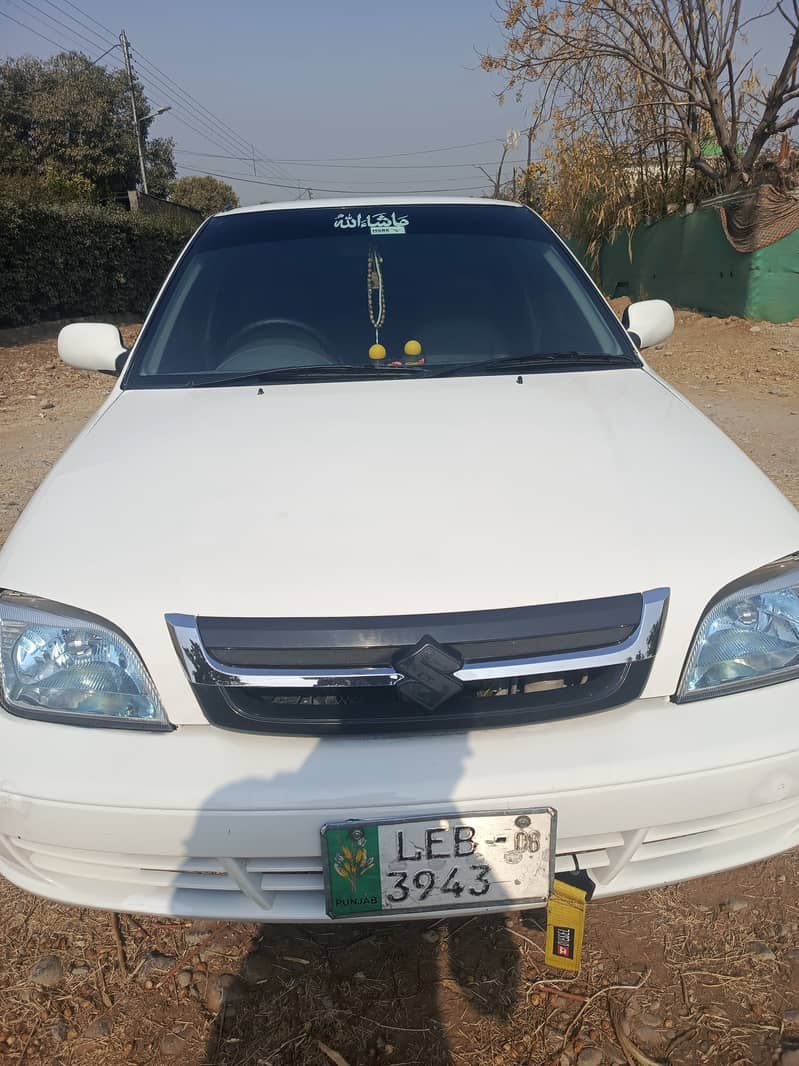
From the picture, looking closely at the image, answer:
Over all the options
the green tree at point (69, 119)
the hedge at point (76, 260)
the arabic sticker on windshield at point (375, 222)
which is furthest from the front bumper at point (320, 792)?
the green tree at point (69, 119)

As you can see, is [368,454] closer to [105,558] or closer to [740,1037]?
[105,558]

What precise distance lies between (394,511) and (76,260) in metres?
13.3

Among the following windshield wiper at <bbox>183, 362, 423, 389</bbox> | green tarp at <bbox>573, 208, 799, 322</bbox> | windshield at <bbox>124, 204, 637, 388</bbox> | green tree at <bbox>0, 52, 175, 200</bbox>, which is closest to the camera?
windshield wiper at <bbox>183, 362, 423, 389</bbox>

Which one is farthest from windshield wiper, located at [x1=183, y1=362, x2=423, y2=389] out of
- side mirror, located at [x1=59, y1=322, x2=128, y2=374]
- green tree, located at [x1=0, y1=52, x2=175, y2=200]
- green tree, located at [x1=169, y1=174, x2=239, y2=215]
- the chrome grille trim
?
green tree, located at [x1=169, y1=174, x2=239, y2=215]

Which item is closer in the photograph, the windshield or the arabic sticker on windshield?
the windshield

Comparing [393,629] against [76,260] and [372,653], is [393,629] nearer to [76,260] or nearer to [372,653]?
[372,653]

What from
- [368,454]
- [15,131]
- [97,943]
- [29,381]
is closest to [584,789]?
[368,454]

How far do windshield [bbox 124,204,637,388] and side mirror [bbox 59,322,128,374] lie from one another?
0.81 feet

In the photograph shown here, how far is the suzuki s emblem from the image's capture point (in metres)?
1.23

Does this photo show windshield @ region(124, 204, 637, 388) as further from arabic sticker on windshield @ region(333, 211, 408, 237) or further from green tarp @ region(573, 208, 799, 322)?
green tarp @ region(573, 208, 799, 322)

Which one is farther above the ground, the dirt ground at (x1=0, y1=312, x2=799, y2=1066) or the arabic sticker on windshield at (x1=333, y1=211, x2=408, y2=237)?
the arabic sticker on windshield at (x1=333, y1=211, x2=408, y2=237)

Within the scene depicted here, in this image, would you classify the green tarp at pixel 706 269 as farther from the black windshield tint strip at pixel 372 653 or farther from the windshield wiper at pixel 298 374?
the black windshield tint strip at pixel 372 653

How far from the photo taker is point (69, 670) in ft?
4.40

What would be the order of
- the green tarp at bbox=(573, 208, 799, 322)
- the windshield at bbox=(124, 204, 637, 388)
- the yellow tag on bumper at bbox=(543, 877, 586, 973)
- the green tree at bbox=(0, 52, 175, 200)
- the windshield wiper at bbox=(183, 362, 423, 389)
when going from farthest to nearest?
the green tree at bbox=(0, 52, 175, 200) < the green tarp at bbox=(573, 208, 799, 322) < the windshield at bbox=(124, 204, 637, 388) < the windshield wiper at bbox=(183, 362, 423, 389) < the yellow tag on bumper at bbox=(543, 877, 586, 973)
